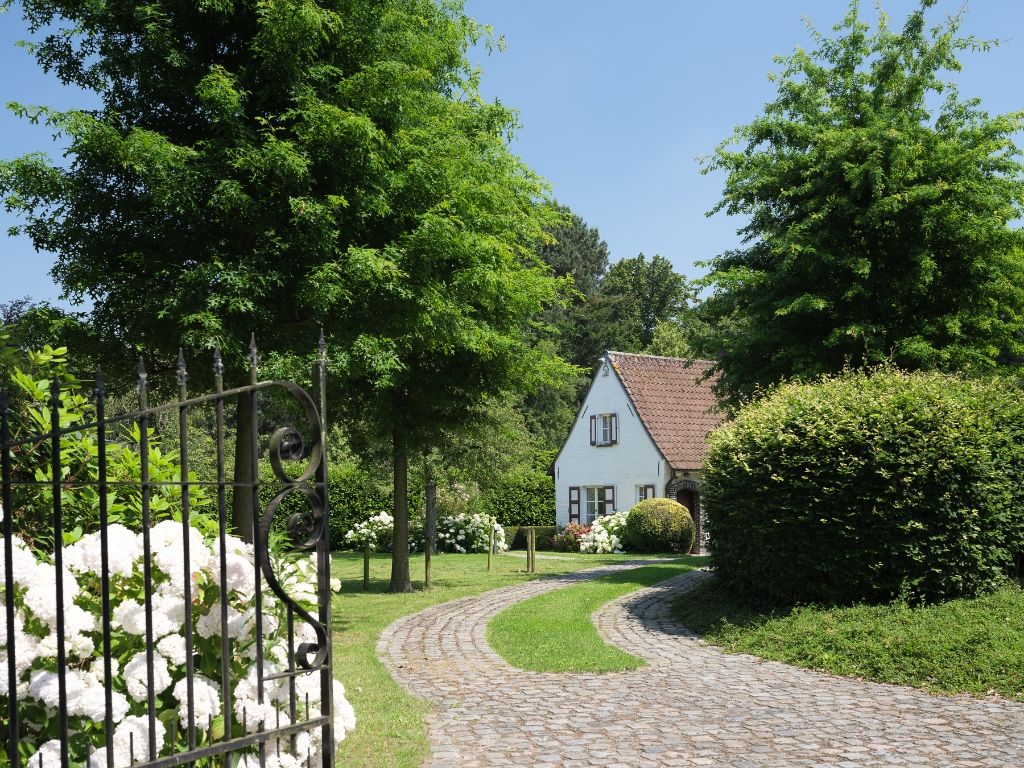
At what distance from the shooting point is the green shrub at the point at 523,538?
34.8 m

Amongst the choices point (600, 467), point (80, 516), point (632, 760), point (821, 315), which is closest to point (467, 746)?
point (632, 760)

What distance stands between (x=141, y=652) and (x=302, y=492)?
1188mm

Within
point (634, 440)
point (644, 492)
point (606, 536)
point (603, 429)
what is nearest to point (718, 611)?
point (606, 536)

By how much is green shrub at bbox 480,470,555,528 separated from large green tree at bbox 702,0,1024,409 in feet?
63.5

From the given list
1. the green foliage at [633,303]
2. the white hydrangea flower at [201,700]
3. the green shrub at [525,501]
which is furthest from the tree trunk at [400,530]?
the green foliage at [633,303]

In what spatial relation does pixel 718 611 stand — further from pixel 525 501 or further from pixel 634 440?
pixel 525 501

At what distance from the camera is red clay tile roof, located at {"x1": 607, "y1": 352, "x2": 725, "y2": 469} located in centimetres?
3350

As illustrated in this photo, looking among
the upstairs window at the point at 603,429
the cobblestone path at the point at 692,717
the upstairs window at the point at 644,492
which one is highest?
the upstairs window at the point at 603,429

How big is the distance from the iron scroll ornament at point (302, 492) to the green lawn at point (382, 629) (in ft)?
7.28

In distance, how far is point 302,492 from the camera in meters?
4.02

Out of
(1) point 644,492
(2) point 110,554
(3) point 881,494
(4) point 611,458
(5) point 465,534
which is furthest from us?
(4) point 611,458

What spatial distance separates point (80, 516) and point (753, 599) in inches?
364

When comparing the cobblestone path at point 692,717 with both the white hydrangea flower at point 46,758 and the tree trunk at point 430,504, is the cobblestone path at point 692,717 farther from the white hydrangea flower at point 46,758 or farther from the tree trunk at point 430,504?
the tree trunk at point 430,504

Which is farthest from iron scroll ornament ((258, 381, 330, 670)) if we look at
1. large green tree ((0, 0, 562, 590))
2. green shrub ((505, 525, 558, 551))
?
green shrub ((505, 525, 558, 551))
